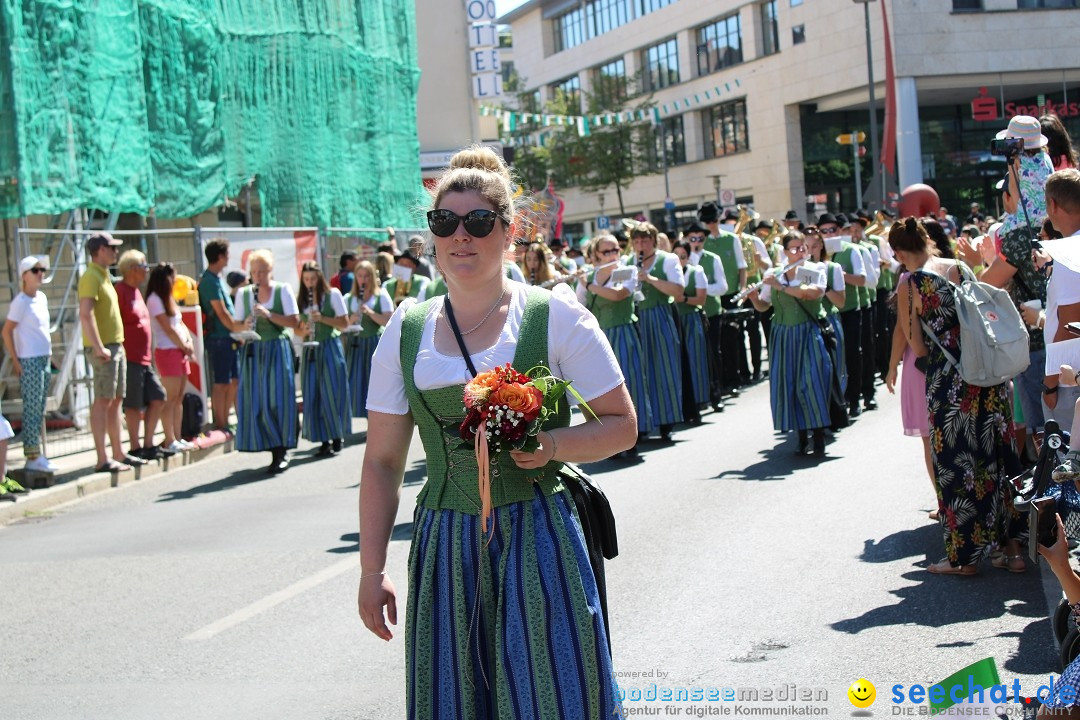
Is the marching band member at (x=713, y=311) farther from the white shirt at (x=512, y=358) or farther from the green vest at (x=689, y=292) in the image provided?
the white shirt at (x=512, y=358)

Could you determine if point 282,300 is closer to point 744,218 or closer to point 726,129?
point 744,218

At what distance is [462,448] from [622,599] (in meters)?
3.36

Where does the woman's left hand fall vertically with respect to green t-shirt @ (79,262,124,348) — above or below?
below

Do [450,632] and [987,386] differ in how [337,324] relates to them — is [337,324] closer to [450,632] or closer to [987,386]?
[987,386]

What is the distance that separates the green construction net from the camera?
42.0ft

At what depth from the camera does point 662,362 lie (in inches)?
471

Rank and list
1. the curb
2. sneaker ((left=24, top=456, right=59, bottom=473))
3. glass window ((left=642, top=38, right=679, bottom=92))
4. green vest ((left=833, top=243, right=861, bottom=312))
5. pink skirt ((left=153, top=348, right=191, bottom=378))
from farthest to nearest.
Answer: glass window ((left=642, top=38, right=679, bottom=92)) → green vest ((left=833, top=243, right=861, bottom=312)) → pink skirt ((left=153, top=348, right=191, bottom=378)) → sneaker ((left=24, top=456, right=59, bottom=473)) → the curb

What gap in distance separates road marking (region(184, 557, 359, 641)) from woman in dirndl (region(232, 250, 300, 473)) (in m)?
4.27

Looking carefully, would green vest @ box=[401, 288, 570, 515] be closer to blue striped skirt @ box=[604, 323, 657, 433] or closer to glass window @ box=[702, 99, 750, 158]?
blue striped skirt @ box=[604, 323, 657, 433]

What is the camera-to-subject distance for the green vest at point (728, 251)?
16.4 meters

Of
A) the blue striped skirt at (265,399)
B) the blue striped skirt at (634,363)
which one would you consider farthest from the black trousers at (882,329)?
the blue striped skirt at (265,399)

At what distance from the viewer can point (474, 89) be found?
32.5 m

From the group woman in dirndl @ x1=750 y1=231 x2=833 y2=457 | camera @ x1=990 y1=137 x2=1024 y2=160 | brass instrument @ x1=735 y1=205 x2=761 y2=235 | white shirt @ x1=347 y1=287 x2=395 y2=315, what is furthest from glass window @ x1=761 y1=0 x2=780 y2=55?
camera @ x1=990 y1=137 x2=1024 y2=160

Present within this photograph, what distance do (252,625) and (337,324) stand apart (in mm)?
6368
